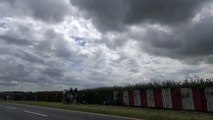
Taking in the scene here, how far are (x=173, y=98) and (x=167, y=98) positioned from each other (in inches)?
33.6

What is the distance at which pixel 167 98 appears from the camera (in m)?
27.8

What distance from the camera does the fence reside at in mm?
23844

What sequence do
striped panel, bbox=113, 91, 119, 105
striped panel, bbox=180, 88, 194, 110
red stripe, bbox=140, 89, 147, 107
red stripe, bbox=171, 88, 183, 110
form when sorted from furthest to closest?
striped panel, bbox=113, 91, 119, 105 → red stripe, bbox=140, 89, 147, 107 → red stripe, bbox=171, 88, 183, 110 → striped panel, bbox=180, 88, 194, 110

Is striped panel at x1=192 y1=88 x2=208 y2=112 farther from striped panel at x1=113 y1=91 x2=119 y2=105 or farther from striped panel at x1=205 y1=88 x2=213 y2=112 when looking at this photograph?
striped panel at x1=113 y1=91 x2=119 y2=105

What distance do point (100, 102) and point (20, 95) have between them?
153 feet

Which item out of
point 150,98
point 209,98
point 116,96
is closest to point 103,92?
point 116,96

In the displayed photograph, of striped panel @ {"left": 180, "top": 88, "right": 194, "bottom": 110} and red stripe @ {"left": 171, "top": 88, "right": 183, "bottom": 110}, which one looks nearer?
striped panel @ {"left": 180, "top": 88, "right": 194, "bottom": 110}

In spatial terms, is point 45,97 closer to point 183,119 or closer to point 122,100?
point 122,100

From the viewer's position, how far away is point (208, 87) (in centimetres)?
2377

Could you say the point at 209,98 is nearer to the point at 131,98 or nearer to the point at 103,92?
the point at 131,98

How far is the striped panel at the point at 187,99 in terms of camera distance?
25064 millimetres

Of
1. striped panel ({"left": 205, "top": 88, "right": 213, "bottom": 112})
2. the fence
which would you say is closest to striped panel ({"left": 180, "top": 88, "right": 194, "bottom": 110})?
the fence

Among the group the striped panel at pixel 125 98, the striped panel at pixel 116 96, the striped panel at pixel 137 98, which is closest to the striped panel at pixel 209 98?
the striped panel at pixel 137 98

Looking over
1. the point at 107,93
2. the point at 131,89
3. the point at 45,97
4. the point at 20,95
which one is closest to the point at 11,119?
the point at 131,89
